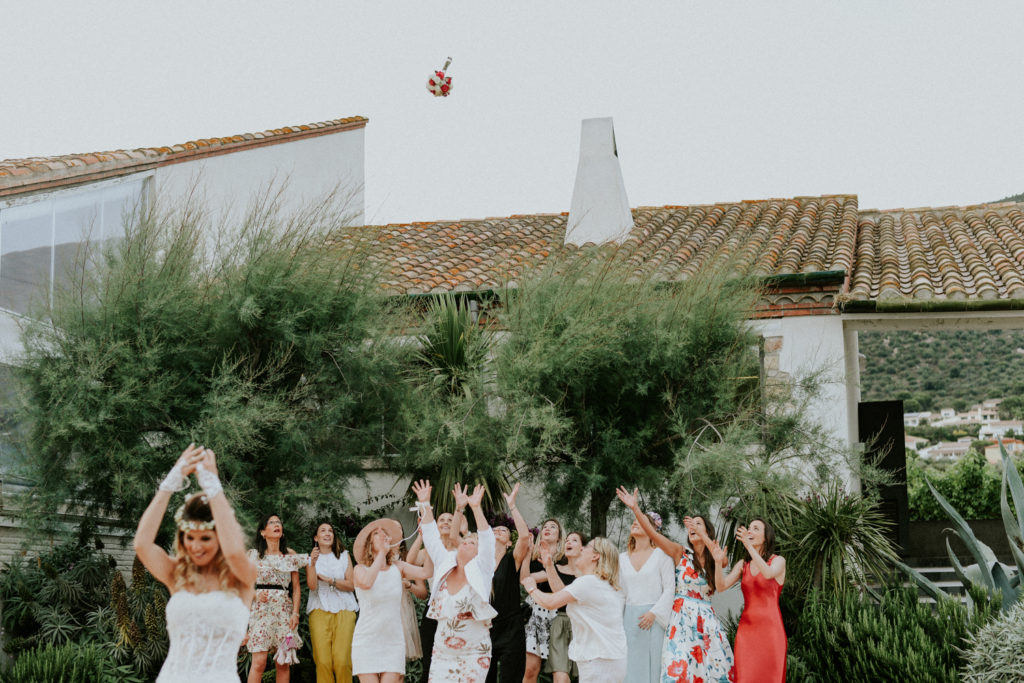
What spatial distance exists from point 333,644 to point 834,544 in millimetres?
5028

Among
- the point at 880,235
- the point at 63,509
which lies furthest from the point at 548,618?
the point at 880,235

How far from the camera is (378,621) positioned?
9180 mm

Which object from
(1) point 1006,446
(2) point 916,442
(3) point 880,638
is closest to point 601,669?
(3) point 880,638

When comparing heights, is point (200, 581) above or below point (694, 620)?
above

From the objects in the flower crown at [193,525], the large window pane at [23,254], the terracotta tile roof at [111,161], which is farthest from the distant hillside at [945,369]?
the flower crown at [193,525]

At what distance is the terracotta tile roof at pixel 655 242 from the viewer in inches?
568

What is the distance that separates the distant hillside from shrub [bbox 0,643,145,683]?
104 ft

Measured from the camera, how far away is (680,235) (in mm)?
18000

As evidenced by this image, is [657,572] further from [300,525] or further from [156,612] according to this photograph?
[156,612]

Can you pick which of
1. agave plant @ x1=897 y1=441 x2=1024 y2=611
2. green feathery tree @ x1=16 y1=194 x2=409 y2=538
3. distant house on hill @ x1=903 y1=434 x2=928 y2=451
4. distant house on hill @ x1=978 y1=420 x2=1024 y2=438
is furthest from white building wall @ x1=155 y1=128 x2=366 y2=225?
distant house on hill @ x1=978 y1=420 x2=1024 y2=438

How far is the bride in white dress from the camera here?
4742 mm

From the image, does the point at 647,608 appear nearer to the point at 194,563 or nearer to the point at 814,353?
the point at 194,563

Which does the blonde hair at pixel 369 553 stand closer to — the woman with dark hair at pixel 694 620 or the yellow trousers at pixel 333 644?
the yellow trousers at pixel 333 644

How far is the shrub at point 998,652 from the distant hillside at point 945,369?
97.6 feet
